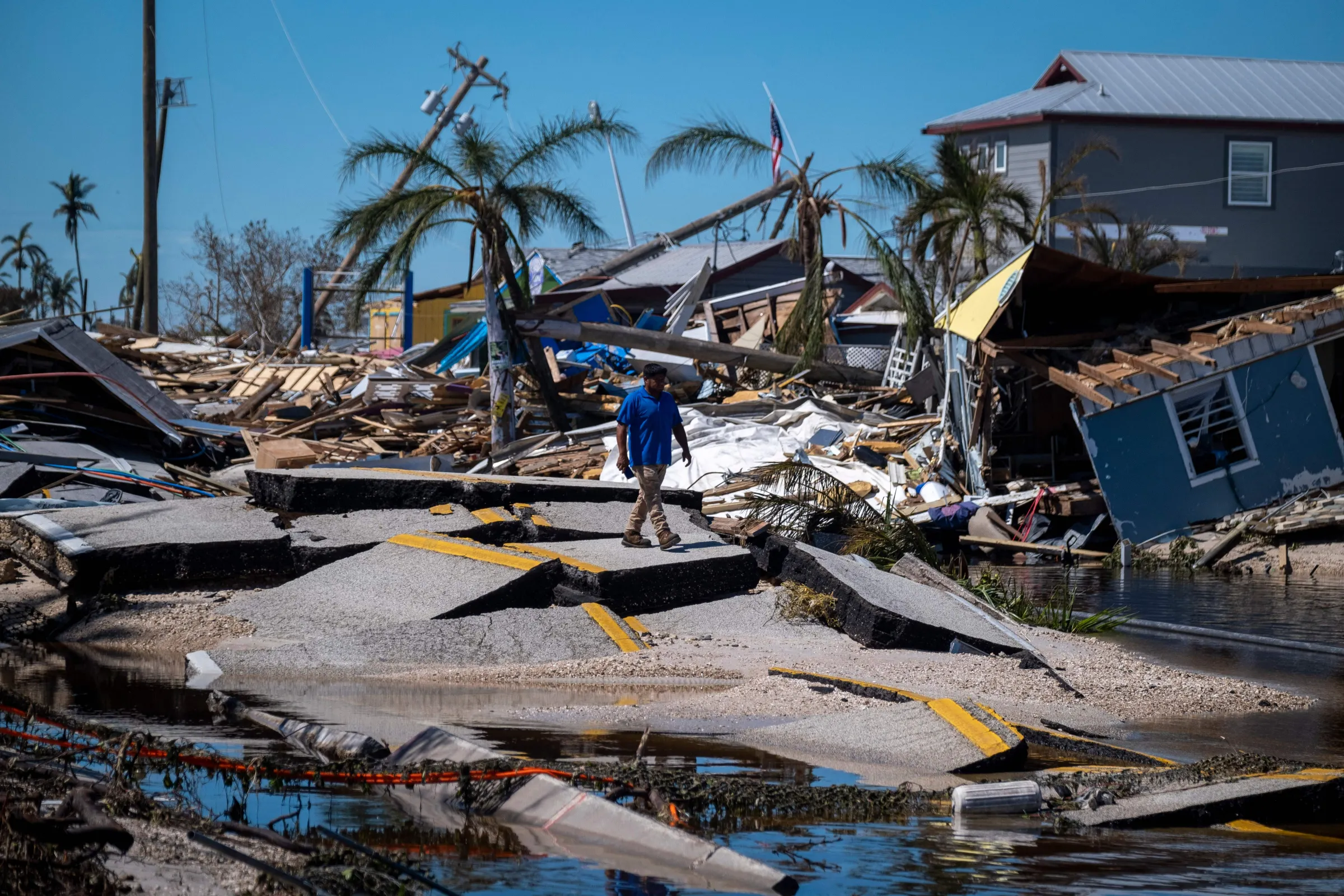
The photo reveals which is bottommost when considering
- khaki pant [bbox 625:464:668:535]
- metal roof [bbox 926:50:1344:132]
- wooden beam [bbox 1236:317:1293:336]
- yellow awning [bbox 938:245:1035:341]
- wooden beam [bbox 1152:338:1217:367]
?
khaki pant [bbox 625:464:668:535]

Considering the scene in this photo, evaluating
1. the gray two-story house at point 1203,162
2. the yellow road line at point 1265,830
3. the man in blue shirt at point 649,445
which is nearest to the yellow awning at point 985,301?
the man in blue shirt at point 649,445

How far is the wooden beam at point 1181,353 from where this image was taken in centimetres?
1697

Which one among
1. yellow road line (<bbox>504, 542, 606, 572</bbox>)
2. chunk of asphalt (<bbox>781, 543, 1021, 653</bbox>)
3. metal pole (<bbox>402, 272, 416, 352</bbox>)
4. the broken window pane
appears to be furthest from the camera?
metal pole (<bbox>402, 272, 416, 352</bbox>)

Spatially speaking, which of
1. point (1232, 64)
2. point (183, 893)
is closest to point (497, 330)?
point (183, 893)

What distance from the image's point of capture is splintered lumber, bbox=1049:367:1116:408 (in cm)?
1730

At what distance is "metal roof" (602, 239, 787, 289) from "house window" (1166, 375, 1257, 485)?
1815 centimetres

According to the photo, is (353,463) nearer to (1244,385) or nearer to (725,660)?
(725,660)

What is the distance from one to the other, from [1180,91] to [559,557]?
103ft

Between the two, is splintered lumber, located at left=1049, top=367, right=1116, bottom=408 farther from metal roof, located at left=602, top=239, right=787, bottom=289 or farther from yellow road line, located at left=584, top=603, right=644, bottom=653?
metal roof, located at left=602, top=239, right=787, bottom=289

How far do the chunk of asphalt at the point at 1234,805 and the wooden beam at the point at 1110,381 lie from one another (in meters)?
12.1

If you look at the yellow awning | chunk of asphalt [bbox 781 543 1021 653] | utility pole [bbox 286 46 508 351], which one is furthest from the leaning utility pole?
chunk of asphalt [bbox 781 543 1021 653]

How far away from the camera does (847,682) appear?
24.6 feet

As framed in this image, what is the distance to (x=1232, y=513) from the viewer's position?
58.5 ft

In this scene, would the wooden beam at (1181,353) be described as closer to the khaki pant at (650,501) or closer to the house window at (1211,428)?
the house window at (1211,428)
